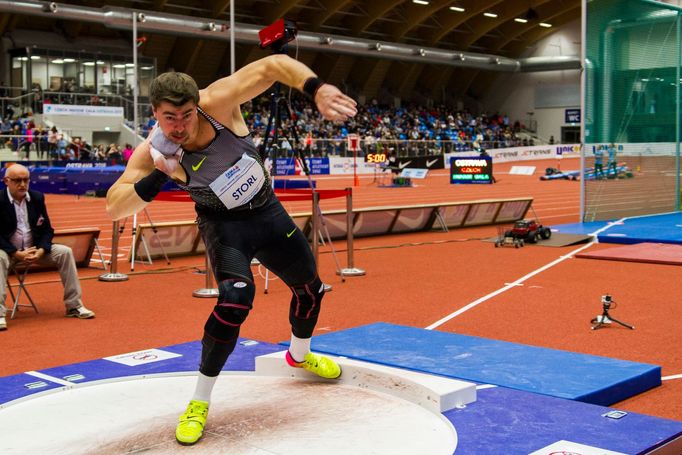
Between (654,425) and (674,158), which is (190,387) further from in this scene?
(674,158)

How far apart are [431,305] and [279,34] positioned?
340cm

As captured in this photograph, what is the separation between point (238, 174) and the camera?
423cm

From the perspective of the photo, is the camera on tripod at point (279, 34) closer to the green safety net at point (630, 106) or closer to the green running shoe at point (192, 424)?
the green running shoe at point (192, 424)

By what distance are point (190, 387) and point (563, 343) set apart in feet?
10.3

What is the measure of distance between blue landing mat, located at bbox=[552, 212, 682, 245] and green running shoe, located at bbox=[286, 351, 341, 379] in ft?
30.7

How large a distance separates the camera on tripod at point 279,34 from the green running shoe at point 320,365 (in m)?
5.05

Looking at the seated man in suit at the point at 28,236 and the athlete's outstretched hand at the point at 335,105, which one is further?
the seated man in suit at the point at 28,236

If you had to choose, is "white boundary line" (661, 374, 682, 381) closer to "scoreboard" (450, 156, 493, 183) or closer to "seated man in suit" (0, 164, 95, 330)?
"seated man in suit" (0, 164, 95, 330)

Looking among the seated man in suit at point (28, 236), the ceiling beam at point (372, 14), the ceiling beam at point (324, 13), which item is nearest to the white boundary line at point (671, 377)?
the seated man in suit at point (28, 236)

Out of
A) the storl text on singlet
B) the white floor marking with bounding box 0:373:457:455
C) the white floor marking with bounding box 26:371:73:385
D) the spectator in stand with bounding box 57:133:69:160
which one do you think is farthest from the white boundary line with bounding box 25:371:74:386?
the spectator in stand with bounding box 57:133:69:160

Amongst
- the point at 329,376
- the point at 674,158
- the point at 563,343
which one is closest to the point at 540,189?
the point at 674,158

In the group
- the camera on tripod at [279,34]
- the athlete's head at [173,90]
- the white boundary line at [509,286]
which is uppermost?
the camera on tripod at [279,34]

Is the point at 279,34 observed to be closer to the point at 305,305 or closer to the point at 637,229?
the point at 305,305

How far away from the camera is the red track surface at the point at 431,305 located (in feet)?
21.8
